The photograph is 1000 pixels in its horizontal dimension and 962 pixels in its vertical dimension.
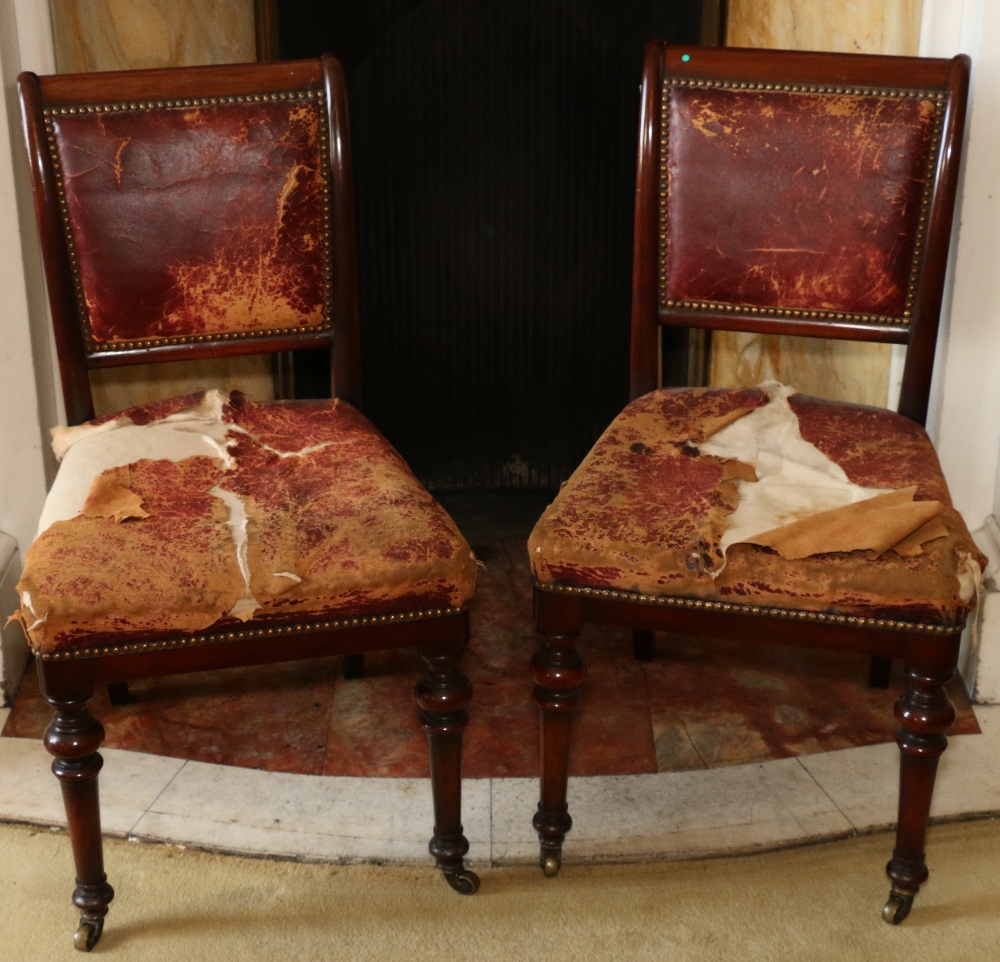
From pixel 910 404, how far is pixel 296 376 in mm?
1165

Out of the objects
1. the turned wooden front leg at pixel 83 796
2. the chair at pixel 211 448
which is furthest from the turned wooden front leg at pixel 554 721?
the turned wooden front leg at pixel 83 796

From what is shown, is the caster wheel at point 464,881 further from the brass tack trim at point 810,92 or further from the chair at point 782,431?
the brass tack trim at point 810,92

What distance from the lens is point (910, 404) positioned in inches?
70.9

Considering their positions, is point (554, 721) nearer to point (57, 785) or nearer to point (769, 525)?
point (769, 525)

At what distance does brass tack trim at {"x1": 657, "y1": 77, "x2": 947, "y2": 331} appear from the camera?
1727 mm

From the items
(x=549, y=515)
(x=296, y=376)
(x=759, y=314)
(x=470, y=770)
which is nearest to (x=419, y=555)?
(x=549, y=515)

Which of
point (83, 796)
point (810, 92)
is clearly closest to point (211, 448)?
point (83, 796)

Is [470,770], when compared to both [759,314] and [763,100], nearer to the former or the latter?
[759,314]

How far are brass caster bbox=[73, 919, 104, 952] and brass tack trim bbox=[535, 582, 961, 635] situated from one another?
2.26 ft

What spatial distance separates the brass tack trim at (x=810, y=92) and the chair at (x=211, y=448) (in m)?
0.46

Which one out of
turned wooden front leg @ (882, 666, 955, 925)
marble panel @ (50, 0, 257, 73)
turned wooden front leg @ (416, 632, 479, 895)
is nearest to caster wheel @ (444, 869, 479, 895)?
turned wooden front leg @ (416, 632, 479, 895)

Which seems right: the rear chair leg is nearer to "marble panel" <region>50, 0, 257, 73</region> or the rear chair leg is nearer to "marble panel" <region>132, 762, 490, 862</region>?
"marble panel" <region>132, 762, 490, 862</region>

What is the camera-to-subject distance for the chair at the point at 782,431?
4.70ft

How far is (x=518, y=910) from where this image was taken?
5.26ft
